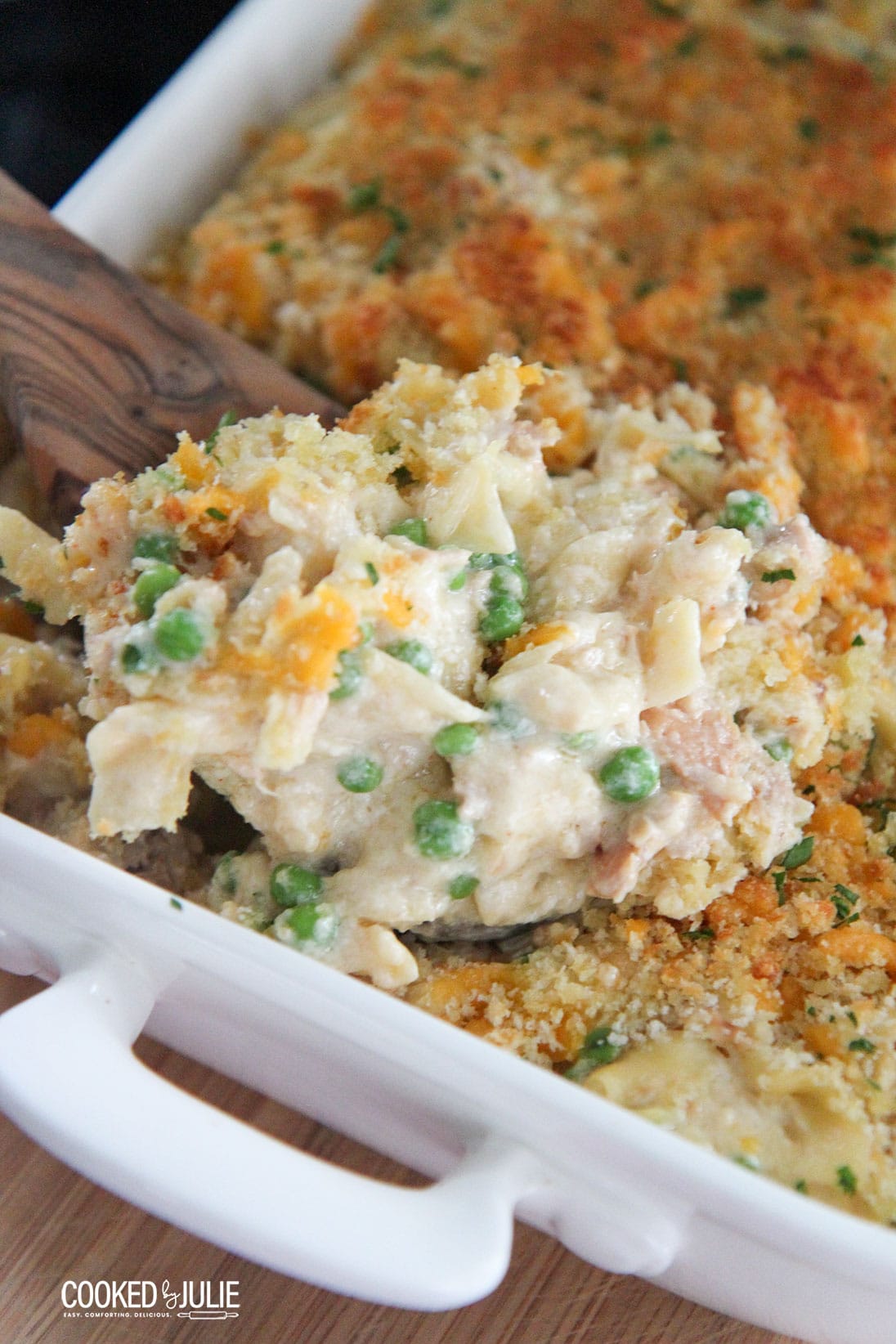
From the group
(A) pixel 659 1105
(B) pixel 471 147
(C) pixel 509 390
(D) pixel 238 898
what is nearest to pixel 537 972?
(A) pixel 659 1105

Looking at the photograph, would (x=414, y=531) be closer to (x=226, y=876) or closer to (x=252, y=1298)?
(x=226, y=876)

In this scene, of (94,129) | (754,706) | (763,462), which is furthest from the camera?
Result: (94,129)

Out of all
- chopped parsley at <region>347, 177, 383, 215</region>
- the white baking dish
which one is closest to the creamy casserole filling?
the white baking dish

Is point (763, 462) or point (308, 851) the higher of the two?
point (308, 851)

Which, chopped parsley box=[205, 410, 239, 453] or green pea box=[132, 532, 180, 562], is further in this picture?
chopped parsley box=[205, 410, 239, 453]

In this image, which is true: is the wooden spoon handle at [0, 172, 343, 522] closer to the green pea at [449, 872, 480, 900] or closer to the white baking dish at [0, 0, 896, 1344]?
the white baking dish at [0, 0, 896, 1344]

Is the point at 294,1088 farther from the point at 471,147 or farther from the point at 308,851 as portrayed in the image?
the point at 471,147
